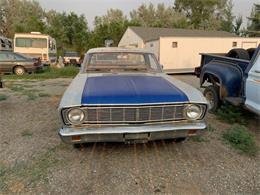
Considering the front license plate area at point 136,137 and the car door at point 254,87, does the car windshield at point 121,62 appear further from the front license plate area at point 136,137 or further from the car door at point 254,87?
the front license plate area at point 136,137

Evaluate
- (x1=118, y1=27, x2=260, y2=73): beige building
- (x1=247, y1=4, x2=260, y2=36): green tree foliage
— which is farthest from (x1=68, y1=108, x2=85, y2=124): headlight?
(x1=247, y1=4, x2=260, y2=36): green tree foliage

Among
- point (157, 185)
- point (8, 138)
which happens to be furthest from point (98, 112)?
point (8, 138)

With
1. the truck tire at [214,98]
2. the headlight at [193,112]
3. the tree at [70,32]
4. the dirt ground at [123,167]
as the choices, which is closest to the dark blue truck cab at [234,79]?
the truck tire at [214,98]

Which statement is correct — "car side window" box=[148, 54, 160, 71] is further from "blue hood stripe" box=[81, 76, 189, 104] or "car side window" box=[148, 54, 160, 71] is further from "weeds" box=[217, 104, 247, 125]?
"weeds" box=[217, 104, 247, 125]

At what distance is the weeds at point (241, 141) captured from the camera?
3982 millimetres

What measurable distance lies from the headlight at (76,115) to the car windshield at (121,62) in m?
1.77

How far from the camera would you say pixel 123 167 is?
11.1ft

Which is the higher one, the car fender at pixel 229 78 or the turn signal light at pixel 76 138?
the car fender at pixel 229 78

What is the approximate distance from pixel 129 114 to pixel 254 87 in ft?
8.49

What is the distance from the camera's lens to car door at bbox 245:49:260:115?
422 centimetres

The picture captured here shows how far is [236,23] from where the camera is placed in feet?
151

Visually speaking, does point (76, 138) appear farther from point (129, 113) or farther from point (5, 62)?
point (5, 62)

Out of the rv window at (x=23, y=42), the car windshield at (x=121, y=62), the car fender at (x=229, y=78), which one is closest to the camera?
the car windshield at (x=121, y=62)

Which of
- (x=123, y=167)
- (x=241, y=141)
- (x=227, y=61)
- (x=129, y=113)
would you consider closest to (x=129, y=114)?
(x=129, y=113)
